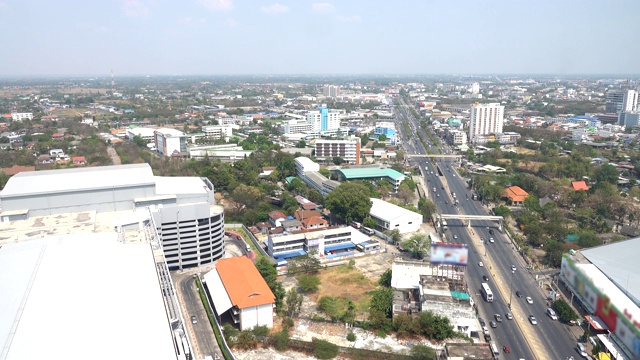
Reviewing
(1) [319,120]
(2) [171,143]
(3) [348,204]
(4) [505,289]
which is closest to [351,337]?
(4) [505,289]

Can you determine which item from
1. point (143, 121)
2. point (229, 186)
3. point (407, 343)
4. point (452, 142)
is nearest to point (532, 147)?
point (452, 142)

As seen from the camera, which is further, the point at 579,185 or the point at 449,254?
the point at 579,185

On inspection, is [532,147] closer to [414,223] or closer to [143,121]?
[414,223]

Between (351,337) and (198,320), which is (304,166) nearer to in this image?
(198,320)

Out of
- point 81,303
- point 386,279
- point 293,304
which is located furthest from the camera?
point 386,279

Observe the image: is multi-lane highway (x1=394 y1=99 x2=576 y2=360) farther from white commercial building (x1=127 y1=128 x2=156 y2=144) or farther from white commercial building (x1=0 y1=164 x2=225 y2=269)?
white commercial building (x1=127 y1=128 x2=156 y2=144)

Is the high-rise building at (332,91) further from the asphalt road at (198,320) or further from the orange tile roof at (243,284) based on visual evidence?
the orange tile roof at (243,284)
